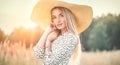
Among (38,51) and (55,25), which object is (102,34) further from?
(38,51)

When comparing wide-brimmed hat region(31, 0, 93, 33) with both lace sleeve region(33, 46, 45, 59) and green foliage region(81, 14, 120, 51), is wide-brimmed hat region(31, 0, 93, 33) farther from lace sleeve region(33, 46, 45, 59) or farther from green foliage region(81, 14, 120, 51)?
lace sleeve region(33, 46, 45, 59)

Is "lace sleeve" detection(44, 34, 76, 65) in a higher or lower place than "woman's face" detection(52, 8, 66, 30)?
lower

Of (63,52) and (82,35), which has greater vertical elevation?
(82,35)

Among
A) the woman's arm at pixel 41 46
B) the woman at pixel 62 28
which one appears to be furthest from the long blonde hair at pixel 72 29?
the woman's arm at pixel 41 46

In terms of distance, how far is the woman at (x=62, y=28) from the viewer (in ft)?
6.79

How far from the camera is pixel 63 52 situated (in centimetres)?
206

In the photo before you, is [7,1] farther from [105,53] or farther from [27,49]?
[105,53]

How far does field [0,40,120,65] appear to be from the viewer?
2090mm

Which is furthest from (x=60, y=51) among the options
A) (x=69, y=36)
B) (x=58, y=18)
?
(x=58, y=18)

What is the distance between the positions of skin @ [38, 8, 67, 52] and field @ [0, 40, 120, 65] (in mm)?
111

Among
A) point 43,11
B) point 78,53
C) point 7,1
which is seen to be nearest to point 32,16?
point 43,11

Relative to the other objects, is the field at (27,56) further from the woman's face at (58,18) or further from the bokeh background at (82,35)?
the woman's face at (58,18)

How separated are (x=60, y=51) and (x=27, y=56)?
0.81ft

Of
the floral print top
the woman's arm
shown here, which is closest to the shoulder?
the floral print top
